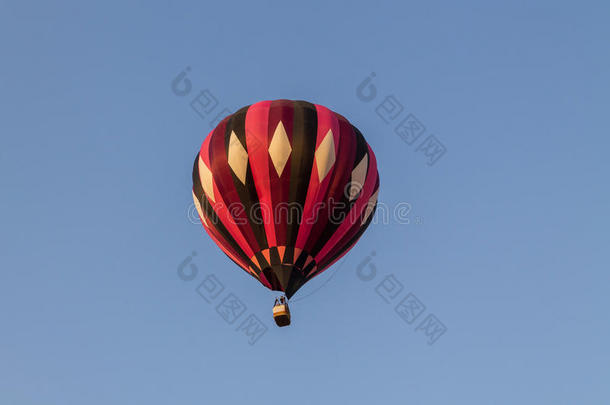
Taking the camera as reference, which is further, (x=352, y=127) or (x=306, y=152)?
(x=352, y=127)

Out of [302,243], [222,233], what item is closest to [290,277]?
[302,243]

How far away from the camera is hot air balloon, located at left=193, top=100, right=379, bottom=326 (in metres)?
20.5

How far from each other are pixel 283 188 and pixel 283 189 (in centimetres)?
2

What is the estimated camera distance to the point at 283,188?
20.5m

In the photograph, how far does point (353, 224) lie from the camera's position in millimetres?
21797

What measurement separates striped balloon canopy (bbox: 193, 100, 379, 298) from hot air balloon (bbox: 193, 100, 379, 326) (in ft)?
0.08

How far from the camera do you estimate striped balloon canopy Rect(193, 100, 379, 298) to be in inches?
806

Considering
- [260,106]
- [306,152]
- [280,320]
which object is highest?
[260,106]

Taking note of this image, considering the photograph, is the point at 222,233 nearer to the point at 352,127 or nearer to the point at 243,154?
the point at 243,154

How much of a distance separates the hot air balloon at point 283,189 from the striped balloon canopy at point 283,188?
25 millimetres

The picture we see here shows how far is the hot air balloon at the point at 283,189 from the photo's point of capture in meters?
20.5

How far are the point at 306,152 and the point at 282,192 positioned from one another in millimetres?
1184

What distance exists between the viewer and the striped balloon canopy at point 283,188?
20.5 metres

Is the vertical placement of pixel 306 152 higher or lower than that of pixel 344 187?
higher
